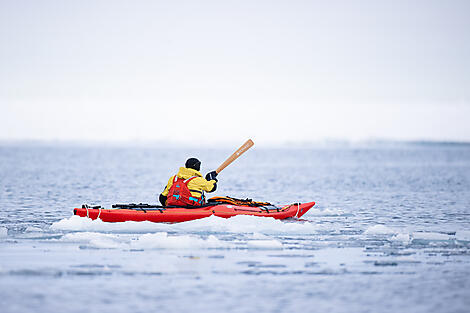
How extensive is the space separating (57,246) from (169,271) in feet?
9.75

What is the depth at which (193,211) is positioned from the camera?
49.8 ft

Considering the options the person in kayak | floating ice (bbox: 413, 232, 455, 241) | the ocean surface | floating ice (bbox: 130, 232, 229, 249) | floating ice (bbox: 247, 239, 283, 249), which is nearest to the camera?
the ocean surface

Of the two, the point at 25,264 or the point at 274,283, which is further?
the point at 25,264

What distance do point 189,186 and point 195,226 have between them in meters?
1.15

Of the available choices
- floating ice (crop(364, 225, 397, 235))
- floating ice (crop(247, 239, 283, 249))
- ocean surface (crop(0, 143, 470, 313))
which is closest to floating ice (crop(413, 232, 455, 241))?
ocean surface (crop(0, 143, 470, 313))

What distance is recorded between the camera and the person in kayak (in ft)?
50.1

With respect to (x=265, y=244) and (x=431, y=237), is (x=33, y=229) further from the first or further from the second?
(x=431, y=237)

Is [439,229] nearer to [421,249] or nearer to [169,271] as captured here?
[421,249]

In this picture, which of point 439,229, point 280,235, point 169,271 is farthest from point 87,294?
point 439,229

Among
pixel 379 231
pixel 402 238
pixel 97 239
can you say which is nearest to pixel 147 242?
pixel 97 239

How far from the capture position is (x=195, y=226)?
14.6m

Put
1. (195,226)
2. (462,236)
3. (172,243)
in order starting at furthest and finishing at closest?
(195,226)
(462,236)
(172,243)

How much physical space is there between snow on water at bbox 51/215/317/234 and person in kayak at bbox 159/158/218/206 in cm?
72

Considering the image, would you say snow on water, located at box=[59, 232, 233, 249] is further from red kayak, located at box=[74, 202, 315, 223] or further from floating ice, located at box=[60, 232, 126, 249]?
red kayak, located at box=[74, 202, 315, 223]
